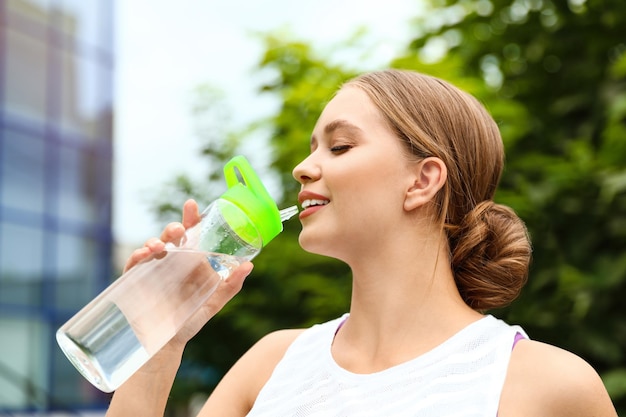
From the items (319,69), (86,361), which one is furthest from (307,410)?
(319,69)

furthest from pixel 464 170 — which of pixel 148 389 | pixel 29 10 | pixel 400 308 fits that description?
pixel 29 10

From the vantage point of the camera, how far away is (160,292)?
1523mm

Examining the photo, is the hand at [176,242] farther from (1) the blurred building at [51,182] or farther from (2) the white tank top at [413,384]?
(1) the blurred building at [51,182]

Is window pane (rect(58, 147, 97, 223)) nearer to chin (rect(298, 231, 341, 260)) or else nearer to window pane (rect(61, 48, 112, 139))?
window pane (rect(61, 48, 112, 139))

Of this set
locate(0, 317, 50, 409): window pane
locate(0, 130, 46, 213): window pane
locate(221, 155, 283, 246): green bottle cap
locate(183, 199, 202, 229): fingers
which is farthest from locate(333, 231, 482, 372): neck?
locate(0, 130, 46, 213): window pane

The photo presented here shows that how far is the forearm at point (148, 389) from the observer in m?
1.55

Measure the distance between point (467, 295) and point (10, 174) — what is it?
8486 millimetres

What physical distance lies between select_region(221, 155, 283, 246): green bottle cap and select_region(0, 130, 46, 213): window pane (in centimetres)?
840

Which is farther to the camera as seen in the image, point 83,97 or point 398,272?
point 83,97

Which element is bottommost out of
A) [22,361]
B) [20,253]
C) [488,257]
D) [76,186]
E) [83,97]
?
[22,361]

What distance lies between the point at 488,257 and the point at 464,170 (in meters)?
0.20

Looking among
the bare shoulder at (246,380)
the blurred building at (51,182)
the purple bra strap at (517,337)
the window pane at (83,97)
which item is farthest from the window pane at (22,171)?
the purple bra strap at (517,337)

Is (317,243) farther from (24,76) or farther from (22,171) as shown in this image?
(24,76)

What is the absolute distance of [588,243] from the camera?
13.0 feet
